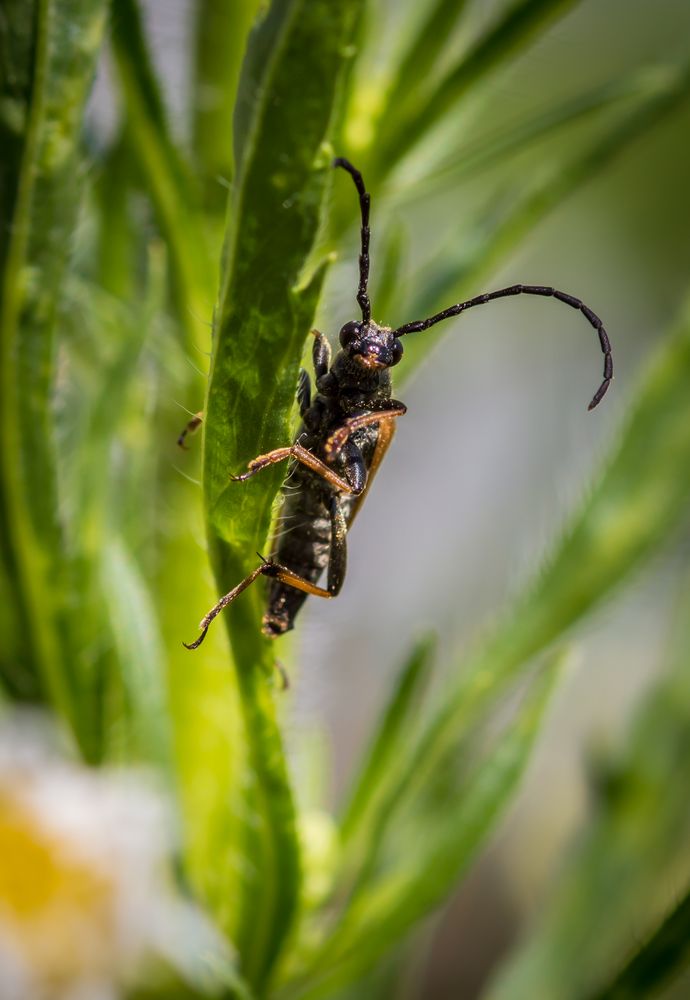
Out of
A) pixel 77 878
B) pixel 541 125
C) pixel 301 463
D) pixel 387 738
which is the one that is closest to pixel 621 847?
pixel 387 738

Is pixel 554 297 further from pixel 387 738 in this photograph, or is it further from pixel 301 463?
pixel 387 738

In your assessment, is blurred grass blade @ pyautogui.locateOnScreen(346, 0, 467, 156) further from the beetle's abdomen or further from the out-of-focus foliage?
the beetle's abdomen

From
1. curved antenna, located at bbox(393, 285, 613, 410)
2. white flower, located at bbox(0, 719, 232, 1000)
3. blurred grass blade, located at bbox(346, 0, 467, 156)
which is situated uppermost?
blurred grass blade, located at bbox(346, 0, 467, 156)

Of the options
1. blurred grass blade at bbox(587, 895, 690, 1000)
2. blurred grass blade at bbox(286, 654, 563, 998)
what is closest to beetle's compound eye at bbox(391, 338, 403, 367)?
blurred grass blade at bbox(286, 654, 563, 998)

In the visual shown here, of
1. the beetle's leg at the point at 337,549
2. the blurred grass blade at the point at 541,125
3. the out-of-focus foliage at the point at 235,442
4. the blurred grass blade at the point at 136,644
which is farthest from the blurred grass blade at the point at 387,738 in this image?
the blurred grass blade at the point at 541,125

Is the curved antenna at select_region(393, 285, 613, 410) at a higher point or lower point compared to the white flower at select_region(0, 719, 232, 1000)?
higher

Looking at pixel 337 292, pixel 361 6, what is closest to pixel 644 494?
pixel 337 292

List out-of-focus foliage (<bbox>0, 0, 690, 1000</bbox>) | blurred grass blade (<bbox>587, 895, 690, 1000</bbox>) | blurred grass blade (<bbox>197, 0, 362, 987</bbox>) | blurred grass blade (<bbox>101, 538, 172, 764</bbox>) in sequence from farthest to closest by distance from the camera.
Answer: blurred grass blade (<bbox>101, 538, 172, 764</bbox>) < blurred grass blade (<bbox>587, 895, 690, 1000</bbox>) < out-of-focus foliage (<bbox>0, 0, 690, 1000</bbox>) < blurred grass blade (<bbox>197, 0, 362, 987</bbox>)
